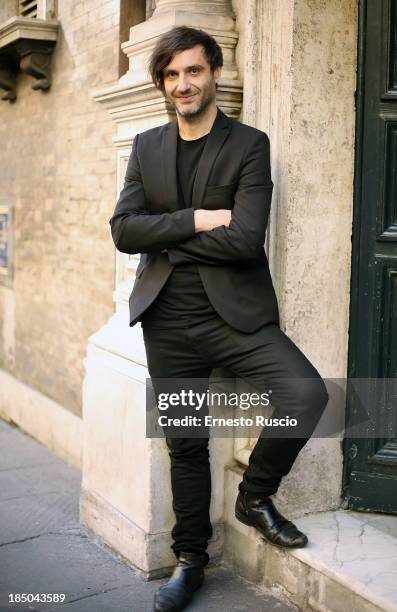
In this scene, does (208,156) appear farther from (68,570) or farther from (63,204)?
(63,204)

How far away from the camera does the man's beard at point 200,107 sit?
3.60 metres

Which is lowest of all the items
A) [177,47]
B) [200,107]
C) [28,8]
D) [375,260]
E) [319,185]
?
[375,260]

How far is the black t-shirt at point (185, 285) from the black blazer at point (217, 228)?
40mm

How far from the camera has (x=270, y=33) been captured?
12.8 feet

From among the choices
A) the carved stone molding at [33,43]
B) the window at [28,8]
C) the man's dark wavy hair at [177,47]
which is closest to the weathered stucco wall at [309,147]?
the man's dark wavy hair at [177,47]

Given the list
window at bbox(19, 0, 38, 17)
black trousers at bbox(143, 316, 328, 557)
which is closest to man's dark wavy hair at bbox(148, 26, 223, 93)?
black trousers at bbox(143, 316, 328, 557)

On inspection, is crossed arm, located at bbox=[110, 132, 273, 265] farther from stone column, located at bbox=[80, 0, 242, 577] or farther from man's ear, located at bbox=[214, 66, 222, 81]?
stone column, located at bbox=[80, 0, 242, 577]

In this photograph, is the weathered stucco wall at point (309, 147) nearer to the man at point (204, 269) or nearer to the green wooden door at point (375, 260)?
the green wooden door at point (375, 260)

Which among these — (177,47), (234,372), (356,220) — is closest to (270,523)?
(234,372)

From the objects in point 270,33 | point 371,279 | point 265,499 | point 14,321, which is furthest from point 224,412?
point 14,321

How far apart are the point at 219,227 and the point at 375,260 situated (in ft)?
2.81

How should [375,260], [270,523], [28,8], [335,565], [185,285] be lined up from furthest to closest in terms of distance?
[28,8] < [375,260] < [270,523] < [185,285] < [335,565]

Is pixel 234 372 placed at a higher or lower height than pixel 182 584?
higher

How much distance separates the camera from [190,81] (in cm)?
360
